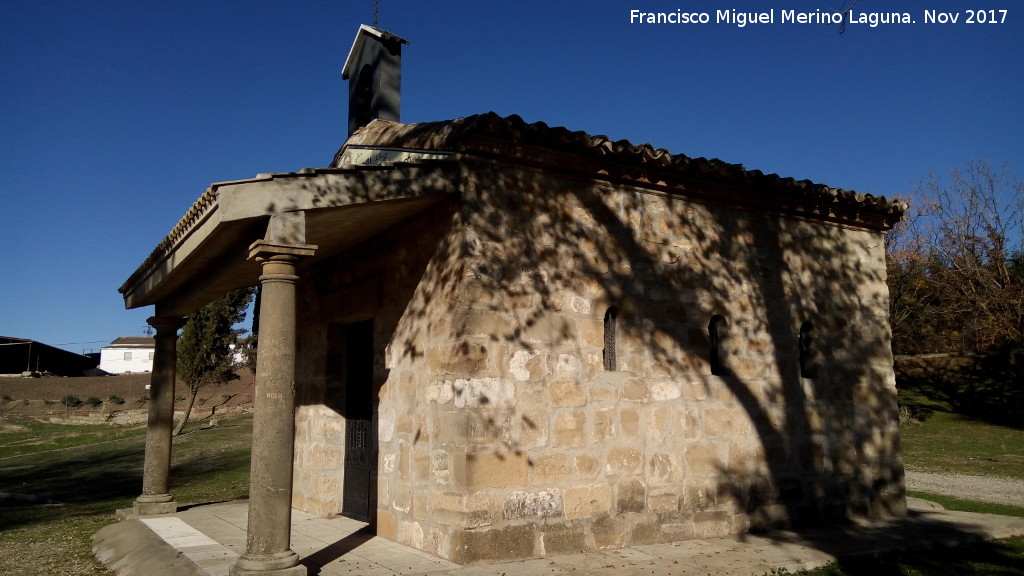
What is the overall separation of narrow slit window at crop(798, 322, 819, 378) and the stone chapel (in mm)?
16

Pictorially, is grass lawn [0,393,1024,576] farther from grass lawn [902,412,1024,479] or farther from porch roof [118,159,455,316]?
porch roof [118,159,455,316]

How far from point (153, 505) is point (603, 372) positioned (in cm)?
532

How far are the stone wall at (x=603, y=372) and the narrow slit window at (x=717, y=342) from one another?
0.05 meters

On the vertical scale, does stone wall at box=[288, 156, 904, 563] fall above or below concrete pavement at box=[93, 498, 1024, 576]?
above

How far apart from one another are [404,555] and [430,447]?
849 millimetres

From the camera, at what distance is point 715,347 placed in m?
7.13

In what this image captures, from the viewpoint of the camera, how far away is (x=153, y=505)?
26.2ft

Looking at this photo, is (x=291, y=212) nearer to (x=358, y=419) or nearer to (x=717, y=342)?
(x=358, y=419)

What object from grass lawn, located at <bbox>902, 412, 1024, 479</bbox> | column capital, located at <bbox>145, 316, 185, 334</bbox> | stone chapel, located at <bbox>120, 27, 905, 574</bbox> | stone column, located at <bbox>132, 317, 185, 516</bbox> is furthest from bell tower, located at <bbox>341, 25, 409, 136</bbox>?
grass lawn, located at <bbox>902, 412, 1024, 479</bbox>

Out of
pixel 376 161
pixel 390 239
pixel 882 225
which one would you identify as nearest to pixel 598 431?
pixel 390 239

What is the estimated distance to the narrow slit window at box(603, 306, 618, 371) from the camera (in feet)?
20.9

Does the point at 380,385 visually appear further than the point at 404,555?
Yes

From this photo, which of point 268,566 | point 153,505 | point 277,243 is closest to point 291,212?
point 277,243

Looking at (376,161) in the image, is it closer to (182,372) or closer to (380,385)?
(380,385)
